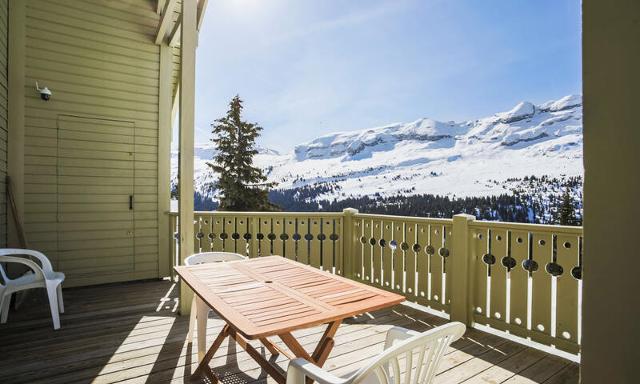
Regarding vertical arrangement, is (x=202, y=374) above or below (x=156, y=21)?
below

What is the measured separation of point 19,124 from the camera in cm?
413

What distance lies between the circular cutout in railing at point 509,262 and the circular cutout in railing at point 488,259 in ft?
0.31

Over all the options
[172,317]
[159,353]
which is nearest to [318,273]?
[159,353]

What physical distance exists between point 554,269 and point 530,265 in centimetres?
18

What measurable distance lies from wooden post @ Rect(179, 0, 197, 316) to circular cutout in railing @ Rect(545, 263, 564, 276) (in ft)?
11.3

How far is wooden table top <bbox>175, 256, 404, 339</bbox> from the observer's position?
141 centimetres

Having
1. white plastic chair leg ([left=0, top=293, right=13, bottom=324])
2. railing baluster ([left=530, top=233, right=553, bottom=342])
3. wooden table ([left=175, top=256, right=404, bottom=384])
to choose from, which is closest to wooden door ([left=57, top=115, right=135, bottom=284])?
white plastic chair leg ([left=0, top=293, right=13, bottom=324])

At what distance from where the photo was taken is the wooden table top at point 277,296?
1410mm

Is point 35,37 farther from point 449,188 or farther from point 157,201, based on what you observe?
point 449,188

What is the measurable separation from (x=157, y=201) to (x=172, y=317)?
2.20 meters

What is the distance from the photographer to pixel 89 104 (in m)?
4.63

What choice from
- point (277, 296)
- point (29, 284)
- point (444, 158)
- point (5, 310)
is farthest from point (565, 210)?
point (444, 158)

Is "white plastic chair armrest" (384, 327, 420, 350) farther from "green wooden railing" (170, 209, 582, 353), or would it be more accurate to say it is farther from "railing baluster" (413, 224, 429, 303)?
"railing baluster" (413, 224, 429, 303)

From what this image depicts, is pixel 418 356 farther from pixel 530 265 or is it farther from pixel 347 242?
pixel 347 242
